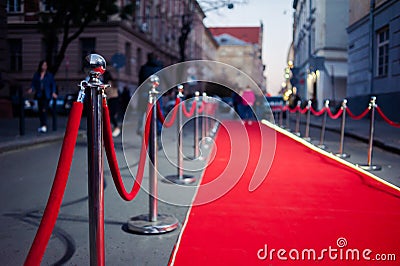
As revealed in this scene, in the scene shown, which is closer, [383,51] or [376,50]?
[383,51]

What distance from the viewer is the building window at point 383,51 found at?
10.6 meters

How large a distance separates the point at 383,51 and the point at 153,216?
877cm

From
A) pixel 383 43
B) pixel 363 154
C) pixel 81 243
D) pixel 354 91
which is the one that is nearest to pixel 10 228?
pixel 81 243

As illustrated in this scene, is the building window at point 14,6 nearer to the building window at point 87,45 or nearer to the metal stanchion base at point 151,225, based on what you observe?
the building window at point 87,45

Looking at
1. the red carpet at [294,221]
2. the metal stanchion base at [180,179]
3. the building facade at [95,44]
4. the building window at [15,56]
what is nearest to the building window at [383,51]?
the red carpet at [294,221]

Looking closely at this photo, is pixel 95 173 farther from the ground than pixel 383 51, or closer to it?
closer to it

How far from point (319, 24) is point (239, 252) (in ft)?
35.7

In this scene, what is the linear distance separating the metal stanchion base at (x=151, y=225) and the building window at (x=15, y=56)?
1208 inches

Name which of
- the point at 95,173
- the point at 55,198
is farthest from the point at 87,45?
the point at 55,198

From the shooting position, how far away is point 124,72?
114 ft

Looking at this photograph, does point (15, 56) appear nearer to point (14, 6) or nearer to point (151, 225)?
point (14, 6)

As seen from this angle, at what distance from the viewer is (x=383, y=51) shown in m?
11.1

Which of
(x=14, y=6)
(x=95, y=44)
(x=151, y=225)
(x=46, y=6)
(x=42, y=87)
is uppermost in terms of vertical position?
(x=95, y=44)

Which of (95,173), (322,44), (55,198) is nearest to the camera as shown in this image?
(55,198)
